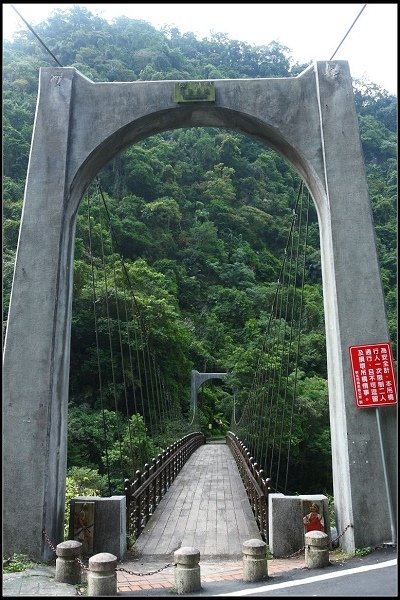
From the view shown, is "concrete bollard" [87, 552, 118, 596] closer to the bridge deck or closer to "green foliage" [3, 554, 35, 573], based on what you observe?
"green foliage" [3, 554, 35, 573]

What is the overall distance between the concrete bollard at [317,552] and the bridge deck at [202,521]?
2.73 ft

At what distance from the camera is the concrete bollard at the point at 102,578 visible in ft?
10.5

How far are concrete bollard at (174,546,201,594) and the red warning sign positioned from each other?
1.76 meters

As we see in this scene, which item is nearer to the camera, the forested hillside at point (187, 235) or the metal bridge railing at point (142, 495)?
the metal bridge railing at point (142, 495)

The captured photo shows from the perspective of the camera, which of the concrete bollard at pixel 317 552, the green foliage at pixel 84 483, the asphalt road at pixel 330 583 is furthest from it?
the green foliage at pixel 84 483

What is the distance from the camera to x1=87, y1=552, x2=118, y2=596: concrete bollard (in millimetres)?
3195

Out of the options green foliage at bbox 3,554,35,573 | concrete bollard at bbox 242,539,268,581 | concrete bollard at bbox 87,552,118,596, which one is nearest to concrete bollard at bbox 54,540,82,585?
concrete bollard at bbox 87,552,118,596

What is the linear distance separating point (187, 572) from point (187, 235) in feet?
90.7

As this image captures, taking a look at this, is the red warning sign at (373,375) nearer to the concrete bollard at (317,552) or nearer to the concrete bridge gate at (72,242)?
the concrete bridge gate at (72,242)

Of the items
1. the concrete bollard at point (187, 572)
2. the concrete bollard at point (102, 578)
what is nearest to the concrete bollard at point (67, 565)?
the concrete bollard at point (102, 578)

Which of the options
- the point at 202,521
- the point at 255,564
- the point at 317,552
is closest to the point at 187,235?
the point at 202,521

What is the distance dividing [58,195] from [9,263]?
1001 centimetres

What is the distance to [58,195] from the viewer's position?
457cm

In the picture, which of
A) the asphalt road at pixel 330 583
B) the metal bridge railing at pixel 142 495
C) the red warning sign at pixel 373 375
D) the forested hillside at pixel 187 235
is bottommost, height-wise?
the asphalt road at pixel 330 583
